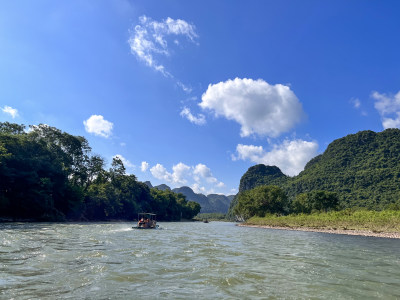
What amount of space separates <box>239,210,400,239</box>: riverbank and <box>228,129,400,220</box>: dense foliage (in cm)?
1703

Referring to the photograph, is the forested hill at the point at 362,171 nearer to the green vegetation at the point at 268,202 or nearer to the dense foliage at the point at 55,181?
the green vegetation at the point at 268,202

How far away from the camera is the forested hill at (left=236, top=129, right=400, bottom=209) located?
83625mm

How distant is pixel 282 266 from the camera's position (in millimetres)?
11273

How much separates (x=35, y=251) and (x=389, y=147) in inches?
5551

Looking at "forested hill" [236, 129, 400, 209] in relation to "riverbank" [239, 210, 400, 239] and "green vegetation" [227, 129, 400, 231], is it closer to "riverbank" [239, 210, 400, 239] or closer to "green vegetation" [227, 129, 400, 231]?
"green vegetation" [227, 129, 400, 231]

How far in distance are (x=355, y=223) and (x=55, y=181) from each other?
55.9 m

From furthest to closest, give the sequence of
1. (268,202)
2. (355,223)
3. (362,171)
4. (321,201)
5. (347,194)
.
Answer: (362,171)
(347,194)
(268,202)
(321,201)
(355,223)

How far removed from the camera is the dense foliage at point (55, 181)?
42.2m

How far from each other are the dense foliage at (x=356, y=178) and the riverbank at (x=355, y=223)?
55.9 ft

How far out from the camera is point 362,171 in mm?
104062

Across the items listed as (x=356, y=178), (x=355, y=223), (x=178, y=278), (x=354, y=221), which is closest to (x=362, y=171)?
(x=356, y=178)

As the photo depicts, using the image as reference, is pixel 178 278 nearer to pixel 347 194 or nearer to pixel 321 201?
pixel 321 201

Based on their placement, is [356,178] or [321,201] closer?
[321,201]

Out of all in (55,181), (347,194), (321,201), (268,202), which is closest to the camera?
(55,181)
